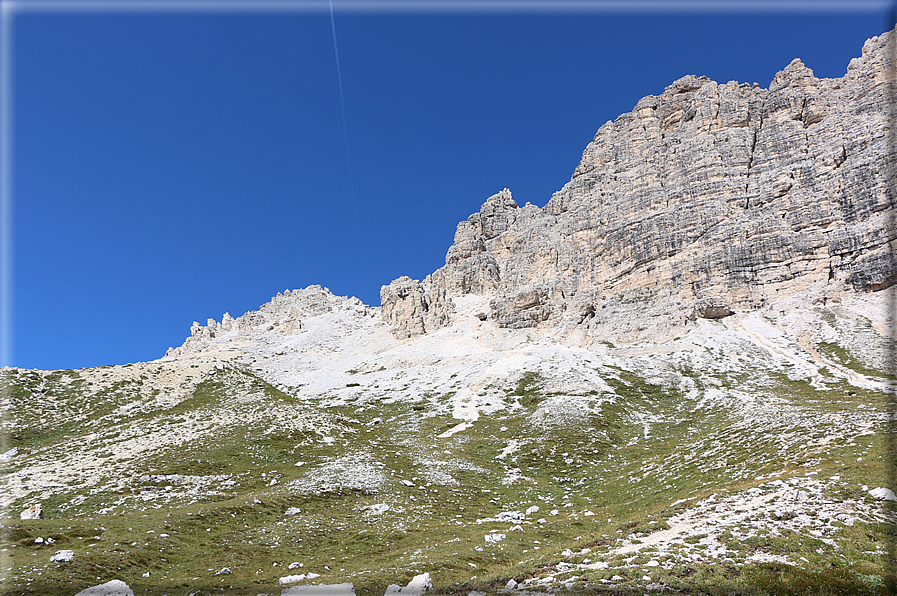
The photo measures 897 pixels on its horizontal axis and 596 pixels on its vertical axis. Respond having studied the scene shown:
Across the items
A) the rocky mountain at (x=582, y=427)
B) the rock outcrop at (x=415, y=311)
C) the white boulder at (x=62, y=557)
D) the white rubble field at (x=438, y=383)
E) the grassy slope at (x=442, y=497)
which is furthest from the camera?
the rock outcrop at (x=415, y=311)

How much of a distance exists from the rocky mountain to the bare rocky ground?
0.24 m

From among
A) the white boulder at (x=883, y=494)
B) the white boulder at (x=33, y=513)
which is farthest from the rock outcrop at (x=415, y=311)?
the white boulder at (x=883, y=494)

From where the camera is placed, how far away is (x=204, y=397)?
81.1 metres

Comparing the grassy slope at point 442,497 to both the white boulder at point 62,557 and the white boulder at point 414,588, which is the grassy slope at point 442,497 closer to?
the white boulder at point 62,557

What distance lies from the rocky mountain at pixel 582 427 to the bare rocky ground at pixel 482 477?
24 cm

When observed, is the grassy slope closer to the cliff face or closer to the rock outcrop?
the cliff face

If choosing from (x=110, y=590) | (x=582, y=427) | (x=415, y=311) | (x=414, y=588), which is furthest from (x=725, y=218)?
(x=110, y=590)

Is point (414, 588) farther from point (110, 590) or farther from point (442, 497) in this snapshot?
point (442, 497)

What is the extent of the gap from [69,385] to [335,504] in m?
72.1

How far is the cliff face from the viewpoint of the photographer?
126m

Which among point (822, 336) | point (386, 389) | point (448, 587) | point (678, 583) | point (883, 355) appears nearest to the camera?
point (678, 583)

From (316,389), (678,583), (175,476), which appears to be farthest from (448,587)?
(316,389)

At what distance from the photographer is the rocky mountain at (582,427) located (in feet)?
66.2

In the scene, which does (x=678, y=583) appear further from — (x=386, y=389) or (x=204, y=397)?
(x=386, y=389)
